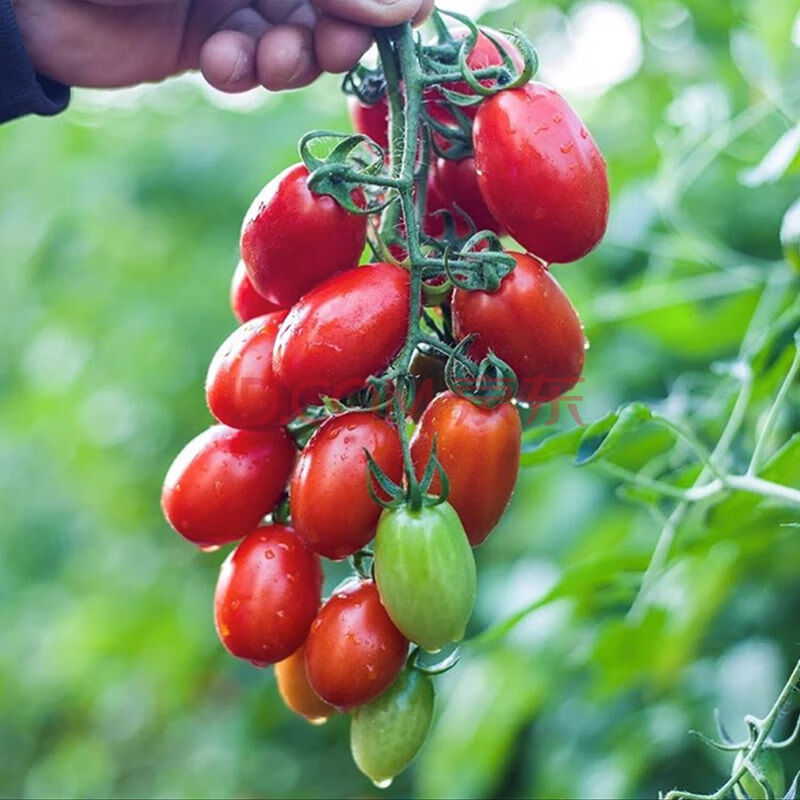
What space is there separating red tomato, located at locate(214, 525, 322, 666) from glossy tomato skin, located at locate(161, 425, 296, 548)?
21 millimetres

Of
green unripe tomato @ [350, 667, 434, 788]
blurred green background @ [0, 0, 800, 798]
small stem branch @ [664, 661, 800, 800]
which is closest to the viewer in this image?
small stem branch @ [664, 661, 800, 800]

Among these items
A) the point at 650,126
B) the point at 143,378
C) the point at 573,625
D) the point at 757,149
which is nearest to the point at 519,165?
the point at 573,625

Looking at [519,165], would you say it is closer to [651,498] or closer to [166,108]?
[651,498]

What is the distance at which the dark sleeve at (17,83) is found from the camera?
964 millimetres

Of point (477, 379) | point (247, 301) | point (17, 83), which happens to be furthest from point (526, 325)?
point (17, 83)

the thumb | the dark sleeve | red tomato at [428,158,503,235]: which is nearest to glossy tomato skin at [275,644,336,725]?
red tomato at [428,158,503,235]

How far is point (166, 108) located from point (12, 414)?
2.84ft

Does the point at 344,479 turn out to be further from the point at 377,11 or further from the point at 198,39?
the point at 198,39

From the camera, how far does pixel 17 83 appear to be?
1.02 metres

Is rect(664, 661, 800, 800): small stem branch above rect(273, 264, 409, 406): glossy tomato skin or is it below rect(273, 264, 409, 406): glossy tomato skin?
below

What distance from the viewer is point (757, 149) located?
1.67m

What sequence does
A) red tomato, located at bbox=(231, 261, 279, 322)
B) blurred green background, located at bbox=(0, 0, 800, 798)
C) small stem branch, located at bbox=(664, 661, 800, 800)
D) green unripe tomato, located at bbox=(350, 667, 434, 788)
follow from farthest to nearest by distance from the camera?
blurred green background, located at bbox=(0, 0, 800, 798) < red tomato, located at bbox=(231, 261, 279, 322) < green unripe tomato, located at bbox=(350, 667, 434, 788) < small stem branch, located at bbox=(664, 661, 800, 800)

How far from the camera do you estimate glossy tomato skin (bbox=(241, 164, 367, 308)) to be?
2.51 feet

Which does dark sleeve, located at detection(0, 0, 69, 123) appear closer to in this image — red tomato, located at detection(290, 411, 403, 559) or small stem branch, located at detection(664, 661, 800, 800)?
red tomato, located at detection(290, 411, 403, 559)
